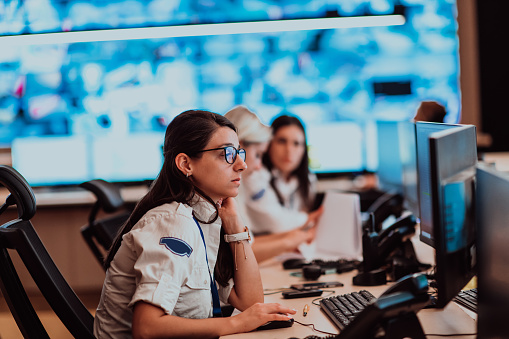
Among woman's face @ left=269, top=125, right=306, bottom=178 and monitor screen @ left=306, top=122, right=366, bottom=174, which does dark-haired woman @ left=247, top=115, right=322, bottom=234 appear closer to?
woman's face @ left=269, top=125, right=306, bottom=178

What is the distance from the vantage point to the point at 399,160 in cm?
311

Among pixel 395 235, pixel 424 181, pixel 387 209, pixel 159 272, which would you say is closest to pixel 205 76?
pixel 387 209

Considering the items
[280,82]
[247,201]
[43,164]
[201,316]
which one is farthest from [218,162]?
[43,164]

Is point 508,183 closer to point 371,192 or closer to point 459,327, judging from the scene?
point 459,327

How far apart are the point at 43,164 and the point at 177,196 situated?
341cm

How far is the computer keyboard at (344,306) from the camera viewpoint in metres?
1.57

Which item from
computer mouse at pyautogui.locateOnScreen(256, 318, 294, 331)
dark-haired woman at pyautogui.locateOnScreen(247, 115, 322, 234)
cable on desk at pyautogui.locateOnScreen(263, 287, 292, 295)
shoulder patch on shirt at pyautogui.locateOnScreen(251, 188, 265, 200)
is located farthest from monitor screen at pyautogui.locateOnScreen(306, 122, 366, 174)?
computer mouse at pyautogui.locateOnScreen(256, 318, 294, 331)

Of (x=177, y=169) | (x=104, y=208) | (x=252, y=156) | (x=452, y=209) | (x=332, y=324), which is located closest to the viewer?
(x=452, y=209)

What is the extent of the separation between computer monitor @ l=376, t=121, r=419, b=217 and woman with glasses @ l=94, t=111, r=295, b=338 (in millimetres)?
786

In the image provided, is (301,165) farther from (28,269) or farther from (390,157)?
(28,269)

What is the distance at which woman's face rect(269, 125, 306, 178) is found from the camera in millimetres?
3479

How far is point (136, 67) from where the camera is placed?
4.66 metres

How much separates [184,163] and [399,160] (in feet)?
5.53

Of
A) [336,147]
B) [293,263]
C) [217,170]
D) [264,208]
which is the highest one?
[217,170]
